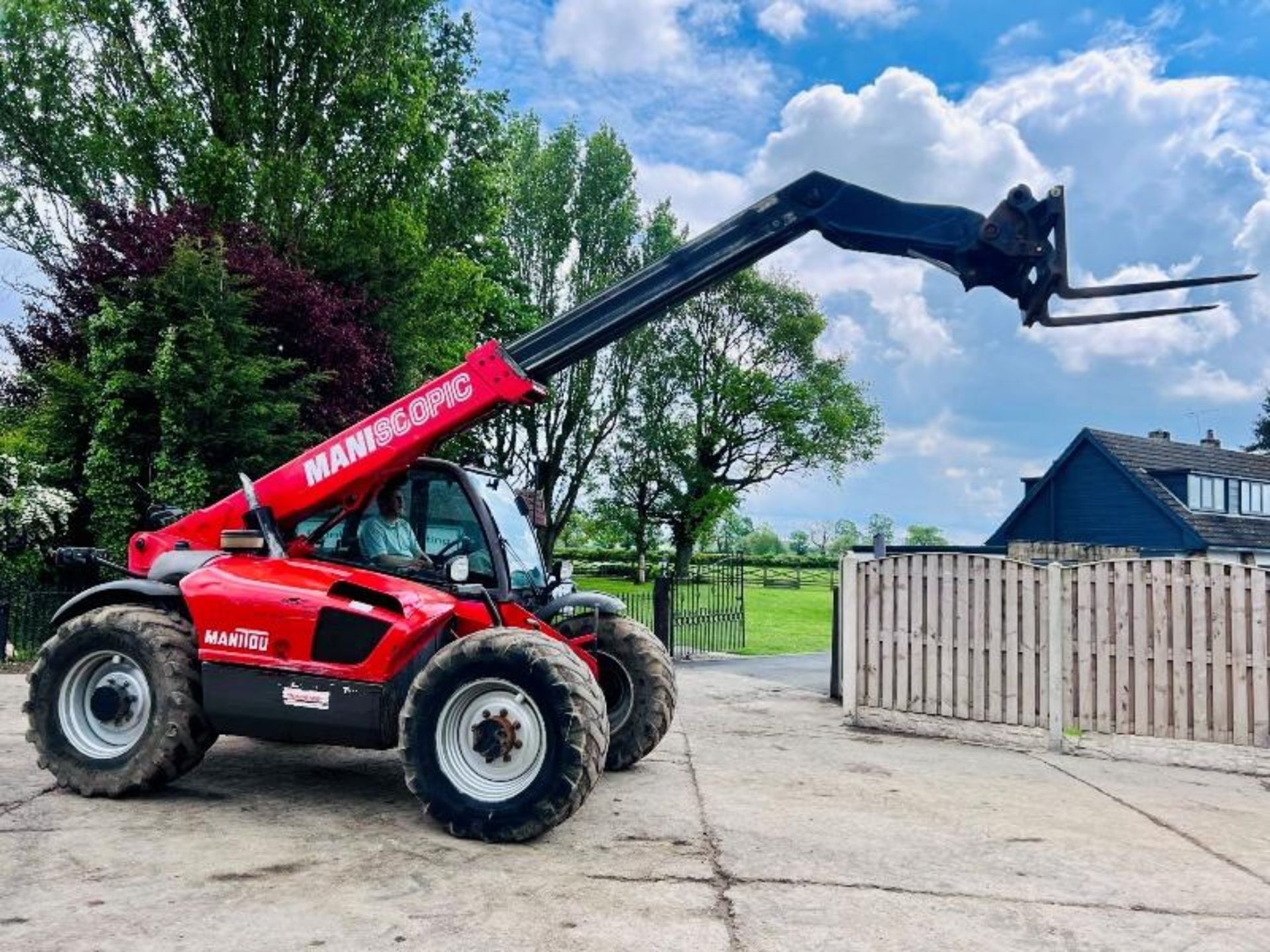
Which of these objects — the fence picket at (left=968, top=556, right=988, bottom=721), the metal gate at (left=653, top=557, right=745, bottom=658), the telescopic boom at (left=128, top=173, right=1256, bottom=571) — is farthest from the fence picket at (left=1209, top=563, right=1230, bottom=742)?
the metal gate at (left=653, top=557, right=745, bottom=658)

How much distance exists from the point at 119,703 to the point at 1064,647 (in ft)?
25.5

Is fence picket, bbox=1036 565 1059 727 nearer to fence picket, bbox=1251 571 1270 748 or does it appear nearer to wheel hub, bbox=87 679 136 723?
fence picket, bbox=1251 571 1270 748

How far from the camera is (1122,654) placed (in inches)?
343

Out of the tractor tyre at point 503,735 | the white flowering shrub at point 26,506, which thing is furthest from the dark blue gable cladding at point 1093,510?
the tractor tyre at point 503,735

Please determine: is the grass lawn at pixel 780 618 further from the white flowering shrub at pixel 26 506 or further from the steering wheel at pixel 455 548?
the steering wheel at pixel 455 548

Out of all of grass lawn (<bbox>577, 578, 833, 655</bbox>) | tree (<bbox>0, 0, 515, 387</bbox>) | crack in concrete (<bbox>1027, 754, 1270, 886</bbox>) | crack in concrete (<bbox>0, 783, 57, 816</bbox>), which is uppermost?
tree (<bbox>0, 0, 515, 387</bbox>)

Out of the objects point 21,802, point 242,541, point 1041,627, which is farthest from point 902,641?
point 21,802

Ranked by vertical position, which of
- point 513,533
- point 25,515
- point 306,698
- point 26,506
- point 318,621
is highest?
point 26,506

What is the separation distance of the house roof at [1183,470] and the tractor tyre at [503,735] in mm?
31006

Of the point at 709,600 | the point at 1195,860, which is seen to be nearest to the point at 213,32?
the point at 709,600

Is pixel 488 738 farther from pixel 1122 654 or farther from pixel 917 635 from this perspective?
pixel 1122 654

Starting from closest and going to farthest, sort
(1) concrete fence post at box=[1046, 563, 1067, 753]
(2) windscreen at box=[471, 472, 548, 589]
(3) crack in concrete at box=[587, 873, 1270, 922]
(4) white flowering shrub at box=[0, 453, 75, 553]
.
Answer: (3) crack in concrete at box=[587, 873, 1270, 922], (2) windscreen at box=[471, 472, 548, 589], (1) concrete fence post at box=[1046, 563, 1067, 753], (4) white flowering shrub at box=[0, 453, 75, 553]

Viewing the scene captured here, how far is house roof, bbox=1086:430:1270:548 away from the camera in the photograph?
1248 inches

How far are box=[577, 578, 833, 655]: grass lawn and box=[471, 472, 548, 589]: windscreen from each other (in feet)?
23.6
